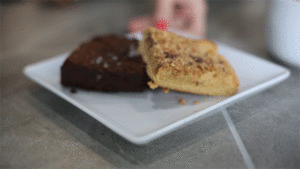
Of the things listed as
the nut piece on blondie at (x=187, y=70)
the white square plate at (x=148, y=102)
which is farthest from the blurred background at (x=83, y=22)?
the nut piece on blondie at (x=187, y=70)

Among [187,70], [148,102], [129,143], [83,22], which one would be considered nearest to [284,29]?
[187,70]

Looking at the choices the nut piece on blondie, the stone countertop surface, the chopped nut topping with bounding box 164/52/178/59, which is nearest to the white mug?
the stone countertop surface

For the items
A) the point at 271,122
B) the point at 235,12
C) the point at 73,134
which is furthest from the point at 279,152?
the point at 235,12

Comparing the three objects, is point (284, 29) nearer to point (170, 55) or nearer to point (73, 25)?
point (170, 55)

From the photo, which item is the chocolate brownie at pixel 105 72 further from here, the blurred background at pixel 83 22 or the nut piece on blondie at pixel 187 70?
the blurred background at pixel 83 22

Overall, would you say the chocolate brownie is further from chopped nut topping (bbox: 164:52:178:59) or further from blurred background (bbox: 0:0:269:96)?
blurred background (bbox: 0:0:269:96)
